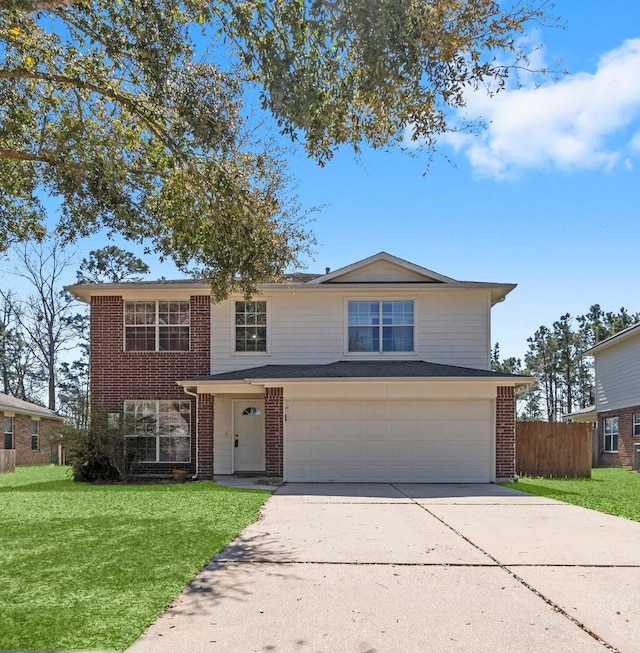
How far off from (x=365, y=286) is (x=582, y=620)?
13006mm

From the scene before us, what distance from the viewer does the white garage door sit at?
1596cm

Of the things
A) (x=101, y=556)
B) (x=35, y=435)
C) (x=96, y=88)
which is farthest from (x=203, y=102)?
(x=35, y=435)

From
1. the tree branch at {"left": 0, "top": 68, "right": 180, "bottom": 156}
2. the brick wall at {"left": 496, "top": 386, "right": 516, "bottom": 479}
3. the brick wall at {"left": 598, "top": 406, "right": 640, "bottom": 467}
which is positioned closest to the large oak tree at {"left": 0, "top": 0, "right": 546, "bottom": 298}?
the tree branch at {"left": 0, "top": 68, "right": 180, "bottom": 156}

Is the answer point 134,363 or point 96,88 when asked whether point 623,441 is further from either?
point 96,88

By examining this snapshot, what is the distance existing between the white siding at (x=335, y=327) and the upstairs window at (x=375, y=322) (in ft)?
0.64

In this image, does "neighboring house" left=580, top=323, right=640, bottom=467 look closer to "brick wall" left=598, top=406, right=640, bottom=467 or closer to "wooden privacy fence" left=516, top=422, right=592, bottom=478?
"brick wall" left=598, top=406, right=640, bottom=467

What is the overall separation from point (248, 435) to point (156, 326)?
13.0 feet

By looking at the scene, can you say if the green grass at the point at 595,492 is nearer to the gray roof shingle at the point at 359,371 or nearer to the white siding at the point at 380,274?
the gray roof shingle at the point at 359,371

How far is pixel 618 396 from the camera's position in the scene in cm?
2644

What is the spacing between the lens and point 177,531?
28.0 feet

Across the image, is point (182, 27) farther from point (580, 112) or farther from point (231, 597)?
point (231, 597)

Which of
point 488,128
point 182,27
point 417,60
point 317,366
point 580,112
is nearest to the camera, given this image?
point 417,60

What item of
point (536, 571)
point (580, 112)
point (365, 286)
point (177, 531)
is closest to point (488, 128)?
point (580, 112)

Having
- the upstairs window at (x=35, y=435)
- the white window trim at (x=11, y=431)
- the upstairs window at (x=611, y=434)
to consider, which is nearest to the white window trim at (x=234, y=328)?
the white window trim at (x=11, y=431)
